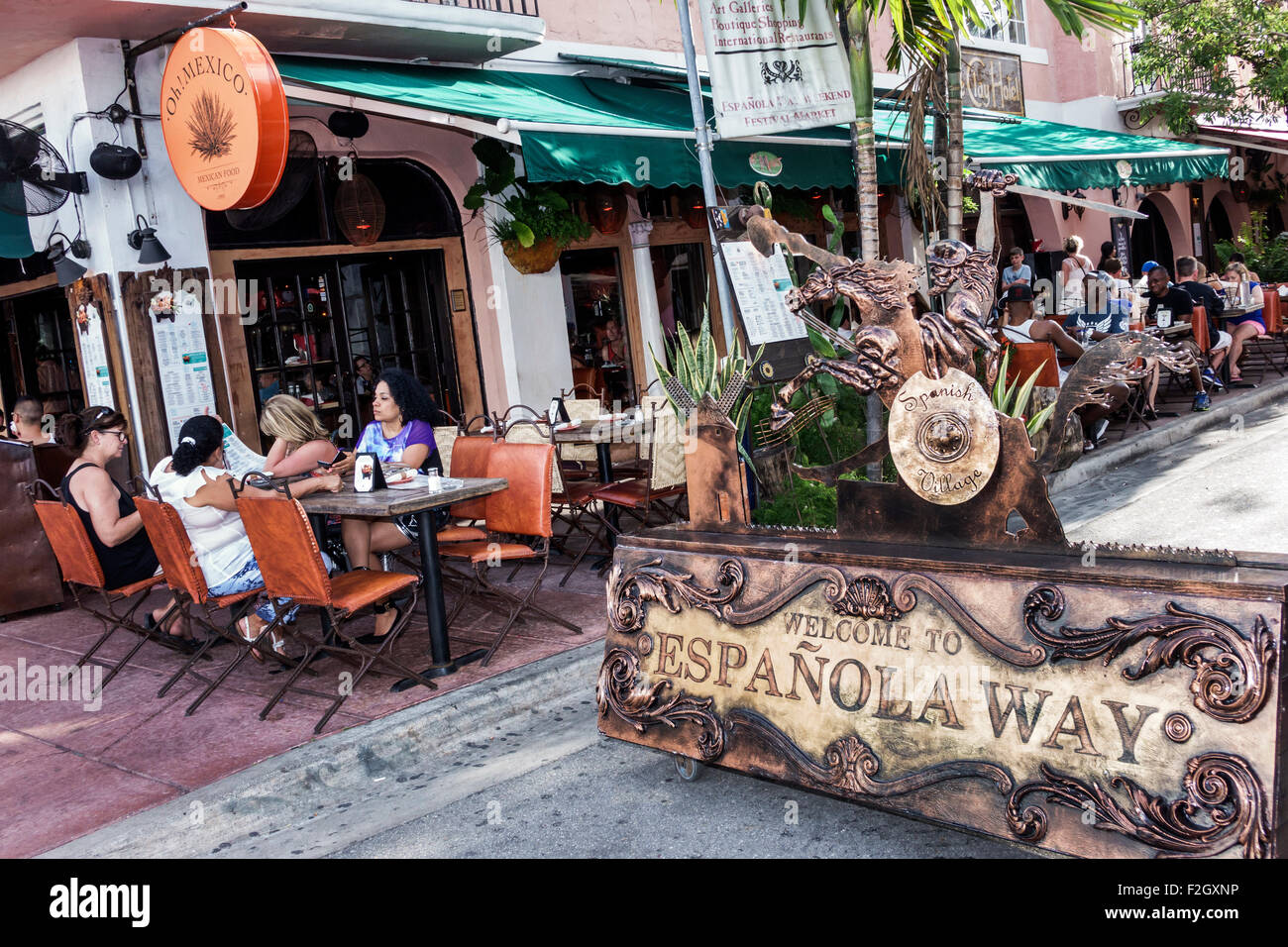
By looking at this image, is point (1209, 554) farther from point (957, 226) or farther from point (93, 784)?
point (957, 226)

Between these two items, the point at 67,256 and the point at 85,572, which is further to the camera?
the point at 67,256

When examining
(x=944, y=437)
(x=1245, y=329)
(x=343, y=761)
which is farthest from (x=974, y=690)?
(x=1245, y=329)

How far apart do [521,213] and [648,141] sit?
4.99ft

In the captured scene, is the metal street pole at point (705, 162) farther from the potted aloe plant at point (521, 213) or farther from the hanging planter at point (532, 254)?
the hanging planter at point (532, 254)

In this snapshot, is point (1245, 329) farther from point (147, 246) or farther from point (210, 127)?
point (147, 246)

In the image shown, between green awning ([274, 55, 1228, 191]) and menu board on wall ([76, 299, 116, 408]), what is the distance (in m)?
2.11

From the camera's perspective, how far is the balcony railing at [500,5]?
8852 mm

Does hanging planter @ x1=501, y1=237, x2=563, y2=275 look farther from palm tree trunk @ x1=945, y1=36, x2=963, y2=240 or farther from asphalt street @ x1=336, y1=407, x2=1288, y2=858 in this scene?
asphalt street @ x1=336, y1=407, x2=1288, y2=858

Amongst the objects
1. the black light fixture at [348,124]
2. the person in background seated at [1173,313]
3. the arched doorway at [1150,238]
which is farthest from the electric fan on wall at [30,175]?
the arched doorway at [1150,238]

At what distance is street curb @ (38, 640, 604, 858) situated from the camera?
3889 millimetres

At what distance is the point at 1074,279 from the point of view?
1202 centimetres

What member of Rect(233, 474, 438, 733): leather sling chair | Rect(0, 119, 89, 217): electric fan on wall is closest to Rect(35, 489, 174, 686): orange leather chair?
Rect(233, 474, 438, 733): leather sling chair

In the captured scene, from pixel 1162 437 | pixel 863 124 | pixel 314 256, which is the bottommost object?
pixel 1162 437
